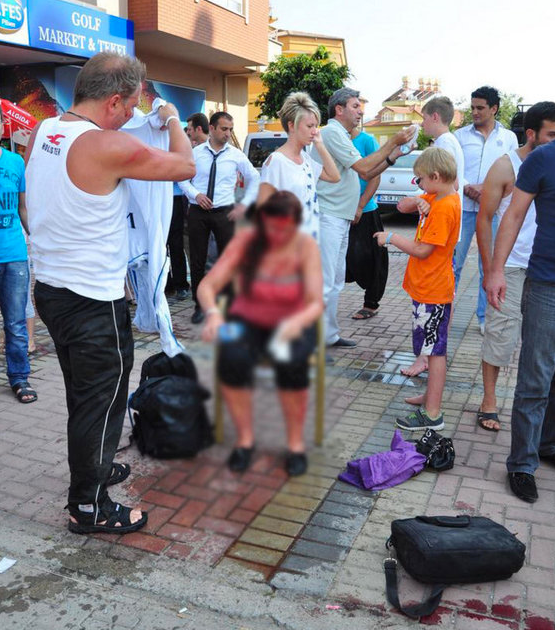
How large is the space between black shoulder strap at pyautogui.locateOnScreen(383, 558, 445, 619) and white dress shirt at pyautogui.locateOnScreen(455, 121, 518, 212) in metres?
3.77

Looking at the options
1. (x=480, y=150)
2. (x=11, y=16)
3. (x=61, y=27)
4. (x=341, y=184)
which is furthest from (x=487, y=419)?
(x=61, y=27)

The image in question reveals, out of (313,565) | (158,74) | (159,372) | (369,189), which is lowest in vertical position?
(313,565)

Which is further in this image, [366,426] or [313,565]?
[366,426]

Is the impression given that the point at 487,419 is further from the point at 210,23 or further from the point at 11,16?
the point at 210,23

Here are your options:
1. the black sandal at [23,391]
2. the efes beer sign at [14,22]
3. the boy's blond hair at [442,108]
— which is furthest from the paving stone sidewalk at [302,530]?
the efes beer sign at [14,22]

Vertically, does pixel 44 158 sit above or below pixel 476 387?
above

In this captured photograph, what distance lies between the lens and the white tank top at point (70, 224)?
2.23 metres

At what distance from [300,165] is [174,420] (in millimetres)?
476

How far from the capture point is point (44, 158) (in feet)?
7.41

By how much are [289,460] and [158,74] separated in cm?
1654

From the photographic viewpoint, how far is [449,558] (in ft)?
8.38

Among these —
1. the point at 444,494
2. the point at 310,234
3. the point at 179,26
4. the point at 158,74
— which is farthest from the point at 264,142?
the point at 310,234

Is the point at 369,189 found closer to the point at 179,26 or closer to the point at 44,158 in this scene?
the point at 44,158

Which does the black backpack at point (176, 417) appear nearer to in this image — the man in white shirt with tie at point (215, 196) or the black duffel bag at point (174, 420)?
the black duffel bag at point (174, 420)
